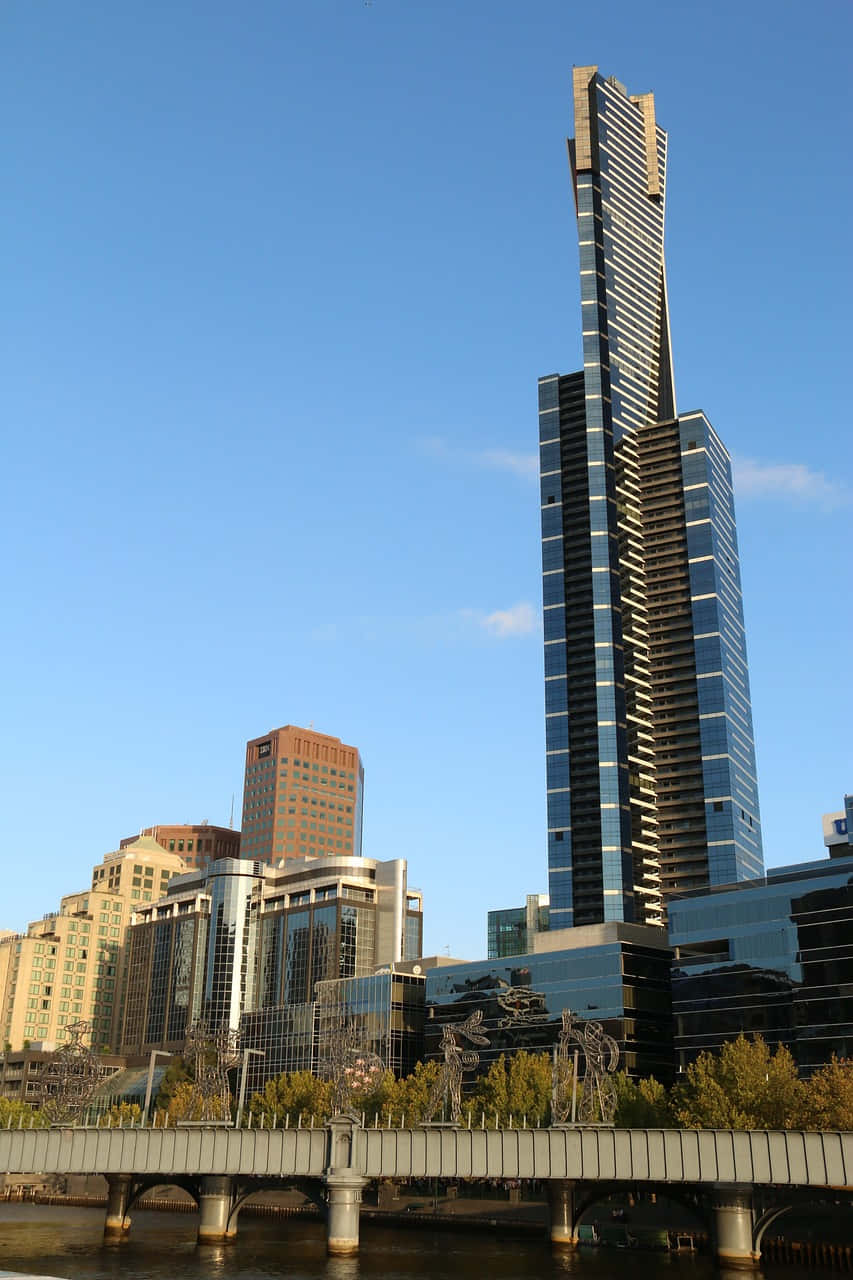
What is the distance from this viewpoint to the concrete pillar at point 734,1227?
95.9 metres

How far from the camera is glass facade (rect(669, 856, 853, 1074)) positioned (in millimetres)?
145000

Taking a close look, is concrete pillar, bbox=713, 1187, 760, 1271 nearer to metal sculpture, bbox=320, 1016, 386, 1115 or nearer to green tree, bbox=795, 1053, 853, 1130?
green tree, bbox=795, 1053, 853, 1130

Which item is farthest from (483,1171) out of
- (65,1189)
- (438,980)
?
(65,1189)

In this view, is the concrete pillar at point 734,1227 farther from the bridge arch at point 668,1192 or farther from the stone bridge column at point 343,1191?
the stone bridge column at point 343,1191

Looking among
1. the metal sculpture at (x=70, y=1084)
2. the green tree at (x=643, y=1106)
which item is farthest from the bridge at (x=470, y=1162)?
the green tree at (x=643, y=1106)

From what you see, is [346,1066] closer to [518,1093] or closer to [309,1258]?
[518,1093]

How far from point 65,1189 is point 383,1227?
7140cm

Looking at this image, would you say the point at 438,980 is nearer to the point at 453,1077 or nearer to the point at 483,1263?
the point at 453,1077

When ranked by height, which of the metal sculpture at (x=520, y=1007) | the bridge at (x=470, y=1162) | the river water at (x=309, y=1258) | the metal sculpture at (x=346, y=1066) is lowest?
the river water at (x=309, y=1258)

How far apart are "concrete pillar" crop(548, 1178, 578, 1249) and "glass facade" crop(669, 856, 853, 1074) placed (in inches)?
1634

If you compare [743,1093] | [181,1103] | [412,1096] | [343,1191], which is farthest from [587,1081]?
[181,1103]

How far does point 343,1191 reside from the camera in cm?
10431

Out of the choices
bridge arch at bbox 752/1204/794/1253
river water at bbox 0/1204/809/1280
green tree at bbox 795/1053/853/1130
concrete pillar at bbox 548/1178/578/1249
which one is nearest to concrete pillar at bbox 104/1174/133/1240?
river water at bbox 0/1204/809/1280

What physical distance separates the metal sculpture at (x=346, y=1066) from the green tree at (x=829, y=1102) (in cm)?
4243
